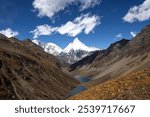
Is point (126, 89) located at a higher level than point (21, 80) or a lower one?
lower

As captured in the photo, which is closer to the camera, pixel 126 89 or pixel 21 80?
pixel 126 89

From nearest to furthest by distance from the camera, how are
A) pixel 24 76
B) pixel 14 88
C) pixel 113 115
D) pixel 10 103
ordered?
pixel 113 115 → pixel 10 103 → pixel 14 88 → pixel 24 76

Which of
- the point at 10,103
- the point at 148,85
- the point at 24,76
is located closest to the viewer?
the point at 10,103

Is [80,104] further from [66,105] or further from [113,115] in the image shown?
[113,115]

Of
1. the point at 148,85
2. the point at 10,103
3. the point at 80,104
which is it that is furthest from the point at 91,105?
the point at 148,85

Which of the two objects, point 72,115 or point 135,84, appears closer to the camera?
point 72,115

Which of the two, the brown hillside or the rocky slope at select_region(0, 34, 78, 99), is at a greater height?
the rocky slope at select_region(0, 34, 78, 99)

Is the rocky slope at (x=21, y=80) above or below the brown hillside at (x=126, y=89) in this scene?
above

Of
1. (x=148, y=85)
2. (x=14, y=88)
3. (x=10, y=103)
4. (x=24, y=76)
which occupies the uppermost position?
(x=24, y=76)

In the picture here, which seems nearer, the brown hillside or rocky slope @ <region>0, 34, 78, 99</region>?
the brown hillside

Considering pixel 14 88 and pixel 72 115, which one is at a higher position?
pixel 14 88

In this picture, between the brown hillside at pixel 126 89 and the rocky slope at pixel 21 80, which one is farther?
the rocky slope at pixel 21 80
